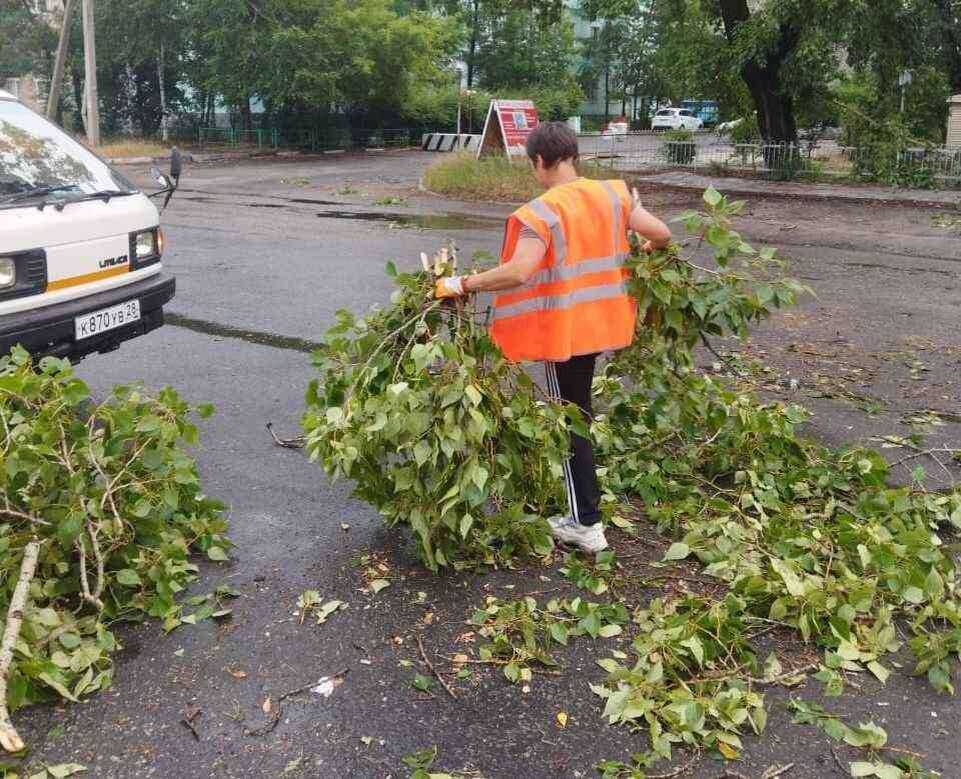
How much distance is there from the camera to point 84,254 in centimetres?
577

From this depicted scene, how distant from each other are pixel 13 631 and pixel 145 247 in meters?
3.70

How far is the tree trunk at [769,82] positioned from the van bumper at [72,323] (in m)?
17.5

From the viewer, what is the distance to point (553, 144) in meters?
3.94

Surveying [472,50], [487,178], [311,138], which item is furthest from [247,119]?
[487,178]

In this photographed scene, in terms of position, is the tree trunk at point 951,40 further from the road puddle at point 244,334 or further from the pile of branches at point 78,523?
the pile of branches at point 78,523

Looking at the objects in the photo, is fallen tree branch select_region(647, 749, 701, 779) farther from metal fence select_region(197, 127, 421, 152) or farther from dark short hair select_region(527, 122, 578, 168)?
metal fence select_region(197, 127, 421, 152)

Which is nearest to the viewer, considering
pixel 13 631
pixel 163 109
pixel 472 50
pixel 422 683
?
pixel 13 631

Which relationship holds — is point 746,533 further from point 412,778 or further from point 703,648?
point 412,778

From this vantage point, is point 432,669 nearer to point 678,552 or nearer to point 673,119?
point 678,552

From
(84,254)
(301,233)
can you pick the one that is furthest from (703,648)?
(301,233)

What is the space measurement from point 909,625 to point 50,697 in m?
3.05

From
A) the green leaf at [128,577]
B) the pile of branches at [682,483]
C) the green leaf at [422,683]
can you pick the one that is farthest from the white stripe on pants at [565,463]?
the green leaf at [128,577]

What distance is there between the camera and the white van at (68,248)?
5.34 meters

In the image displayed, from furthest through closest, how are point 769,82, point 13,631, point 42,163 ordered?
point 769,82
point 42,163
point 13,631
